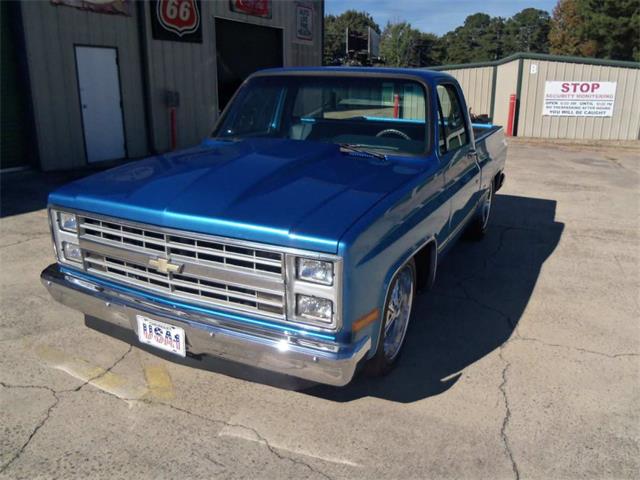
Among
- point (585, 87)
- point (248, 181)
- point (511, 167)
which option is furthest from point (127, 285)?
point (585, 87)

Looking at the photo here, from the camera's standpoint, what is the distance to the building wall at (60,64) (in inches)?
358

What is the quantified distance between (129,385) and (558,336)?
3064 mm

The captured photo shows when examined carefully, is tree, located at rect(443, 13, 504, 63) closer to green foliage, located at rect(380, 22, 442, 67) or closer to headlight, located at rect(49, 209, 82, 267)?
green foliage, located at rect(380, 22, 442, 67)

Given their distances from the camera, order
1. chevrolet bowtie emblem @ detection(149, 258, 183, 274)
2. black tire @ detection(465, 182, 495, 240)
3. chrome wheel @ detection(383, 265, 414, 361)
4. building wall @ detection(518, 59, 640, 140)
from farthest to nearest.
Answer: building wall @ detection(518, 59, 640, 140) < black tire @ detection(465, 182, 495, 240) < chrome wheel @ detection(383, 265, 414, 361) < chevrolet bowtie emblem @ detection(149, 258, 183, 274)

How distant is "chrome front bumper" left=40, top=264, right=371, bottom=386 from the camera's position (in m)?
2.67

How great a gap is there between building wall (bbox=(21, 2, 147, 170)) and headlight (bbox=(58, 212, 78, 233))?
22.7 ft

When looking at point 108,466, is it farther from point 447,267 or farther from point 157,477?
point 447,267

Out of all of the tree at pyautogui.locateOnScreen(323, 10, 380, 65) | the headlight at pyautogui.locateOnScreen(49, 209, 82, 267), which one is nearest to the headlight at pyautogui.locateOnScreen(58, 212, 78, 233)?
the headlight at pyautogui.locateOnScreen(49, 209, 82, 267)

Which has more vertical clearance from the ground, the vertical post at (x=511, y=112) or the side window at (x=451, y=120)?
the side window at (x=451, y=120)

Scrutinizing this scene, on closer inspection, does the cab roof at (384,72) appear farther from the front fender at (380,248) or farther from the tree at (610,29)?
the tree at (610,29)

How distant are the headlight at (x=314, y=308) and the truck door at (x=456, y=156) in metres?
1.84

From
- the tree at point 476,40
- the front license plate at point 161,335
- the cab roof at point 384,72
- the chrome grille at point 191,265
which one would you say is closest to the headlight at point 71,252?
the chrome grille at point 191,265

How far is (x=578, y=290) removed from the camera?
201 inches

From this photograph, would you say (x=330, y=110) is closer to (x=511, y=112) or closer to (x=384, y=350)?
(x=384, y=350)
